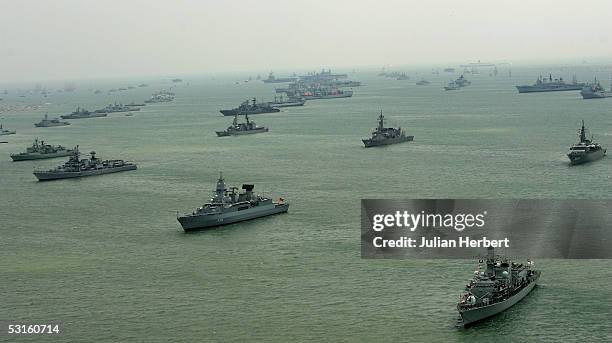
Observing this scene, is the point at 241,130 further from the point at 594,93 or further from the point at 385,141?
the point at 594,93

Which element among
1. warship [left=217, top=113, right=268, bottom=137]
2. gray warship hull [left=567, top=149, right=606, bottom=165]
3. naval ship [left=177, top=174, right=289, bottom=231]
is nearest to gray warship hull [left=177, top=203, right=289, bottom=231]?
naval ship [left=177, top=174, right=289, bottom=231]

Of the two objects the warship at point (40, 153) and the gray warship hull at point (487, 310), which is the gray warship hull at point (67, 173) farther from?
the gray warship hull at point (487, 310)

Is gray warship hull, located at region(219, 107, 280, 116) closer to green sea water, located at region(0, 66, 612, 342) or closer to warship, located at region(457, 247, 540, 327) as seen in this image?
green sea water, located at region(0, 66, 612, 342)

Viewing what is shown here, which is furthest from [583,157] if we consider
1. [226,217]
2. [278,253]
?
[278,253]

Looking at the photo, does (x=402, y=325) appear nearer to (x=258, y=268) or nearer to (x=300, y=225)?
(x=258, y=268)

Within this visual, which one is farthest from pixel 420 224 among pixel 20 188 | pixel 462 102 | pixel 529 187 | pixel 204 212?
pixel 462 102

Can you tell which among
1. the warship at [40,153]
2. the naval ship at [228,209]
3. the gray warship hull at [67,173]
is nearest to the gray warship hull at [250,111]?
the warship at [40,153]
